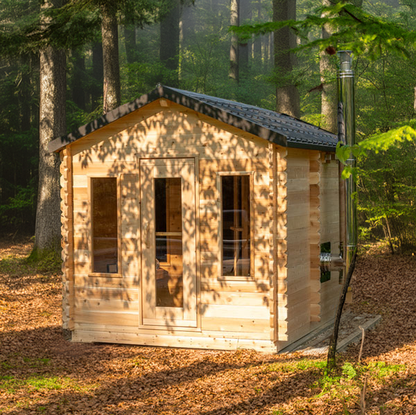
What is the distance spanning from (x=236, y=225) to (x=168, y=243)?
3.23ft

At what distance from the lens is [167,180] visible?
8.08m

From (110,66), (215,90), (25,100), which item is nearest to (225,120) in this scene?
(110,66)

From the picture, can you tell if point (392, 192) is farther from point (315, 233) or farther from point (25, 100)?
point (25, 100)

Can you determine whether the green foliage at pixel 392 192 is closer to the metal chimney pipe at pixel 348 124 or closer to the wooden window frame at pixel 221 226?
the metal chimney pipe at pixel 348 124

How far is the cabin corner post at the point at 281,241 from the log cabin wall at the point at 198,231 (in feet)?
0.27

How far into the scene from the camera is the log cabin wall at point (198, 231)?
763cm

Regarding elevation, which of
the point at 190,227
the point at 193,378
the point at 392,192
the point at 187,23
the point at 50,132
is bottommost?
the point at 193,378

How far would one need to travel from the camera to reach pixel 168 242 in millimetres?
8062

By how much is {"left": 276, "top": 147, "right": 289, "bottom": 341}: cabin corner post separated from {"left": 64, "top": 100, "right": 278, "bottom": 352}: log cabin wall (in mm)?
81

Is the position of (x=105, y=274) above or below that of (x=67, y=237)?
below

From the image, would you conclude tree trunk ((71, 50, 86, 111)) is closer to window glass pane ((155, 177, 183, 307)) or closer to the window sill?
the window sill

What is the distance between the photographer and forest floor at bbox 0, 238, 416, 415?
5836 mm

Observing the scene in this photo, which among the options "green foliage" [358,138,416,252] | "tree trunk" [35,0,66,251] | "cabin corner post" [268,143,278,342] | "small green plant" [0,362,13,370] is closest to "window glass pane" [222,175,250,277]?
"cabin corner post" [268,143,278,342]

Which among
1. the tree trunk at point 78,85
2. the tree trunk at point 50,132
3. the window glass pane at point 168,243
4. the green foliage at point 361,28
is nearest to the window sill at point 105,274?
the window glass pane at point 168,243
